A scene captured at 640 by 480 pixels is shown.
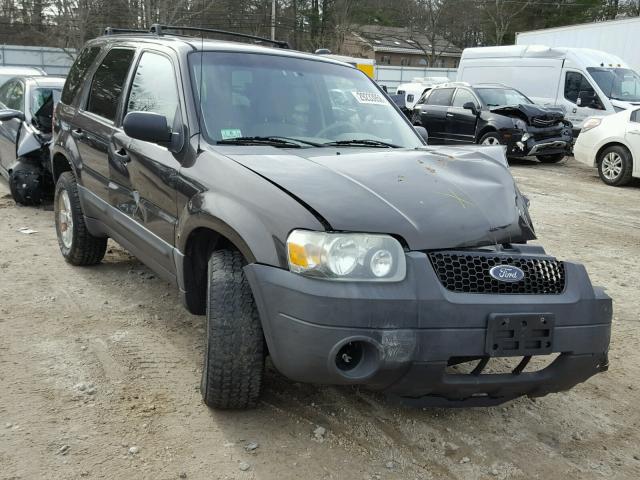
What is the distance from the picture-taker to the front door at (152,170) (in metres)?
3.38

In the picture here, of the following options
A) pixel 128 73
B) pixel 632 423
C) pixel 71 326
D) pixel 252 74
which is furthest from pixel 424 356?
pixel 128 73

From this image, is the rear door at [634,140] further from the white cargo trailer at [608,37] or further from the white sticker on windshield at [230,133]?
the white cargo trailer at [608,37]

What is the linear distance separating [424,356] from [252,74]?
2054 millimetres

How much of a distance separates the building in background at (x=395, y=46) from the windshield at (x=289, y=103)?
50.8m

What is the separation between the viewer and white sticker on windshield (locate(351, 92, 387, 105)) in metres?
4.02

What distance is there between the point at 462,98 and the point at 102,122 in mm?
11387

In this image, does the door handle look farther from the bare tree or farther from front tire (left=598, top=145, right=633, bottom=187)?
the bare tree

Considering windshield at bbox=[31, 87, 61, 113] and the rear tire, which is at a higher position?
windshield at bbox=[31, 87, 61, 113]

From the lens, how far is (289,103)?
3.63 metres

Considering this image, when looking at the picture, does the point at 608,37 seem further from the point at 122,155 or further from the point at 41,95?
the point at 122,155

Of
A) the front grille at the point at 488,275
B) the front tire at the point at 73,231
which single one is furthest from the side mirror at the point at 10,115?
the front grille at the point at 488,275

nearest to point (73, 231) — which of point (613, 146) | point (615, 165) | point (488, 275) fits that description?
point (488, 275)

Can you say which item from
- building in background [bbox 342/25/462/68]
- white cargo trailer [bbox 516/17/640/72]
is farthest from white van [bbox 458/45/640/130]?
building in background [bbox 342/25/462/68]

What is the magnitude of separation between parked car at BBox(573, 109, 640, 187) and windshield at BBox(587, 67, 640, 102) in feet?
13.8
